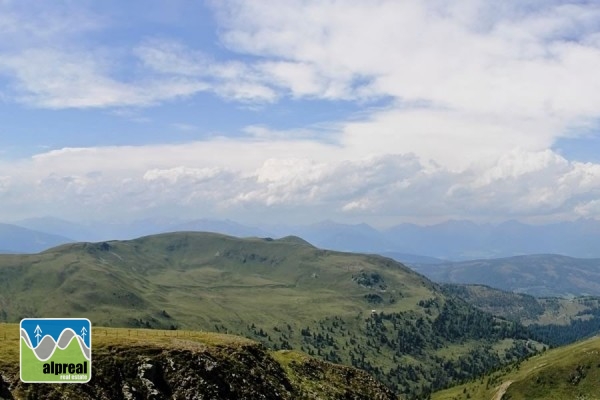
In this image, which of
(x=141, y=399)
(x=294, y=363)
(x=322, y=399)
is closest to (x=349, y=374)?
(x=294, y=363)

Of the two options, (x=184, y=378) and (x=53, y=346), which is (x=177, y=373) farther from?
(x=53, y=346)

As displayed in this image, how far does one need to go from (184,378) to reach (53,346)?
28676 millimetres

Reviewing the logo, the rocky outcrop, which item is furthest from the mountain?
the logo

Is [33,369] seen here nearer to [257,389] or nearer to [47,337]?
[47,337]

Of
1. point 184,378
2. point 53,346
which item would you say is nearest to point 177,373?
point 184,378

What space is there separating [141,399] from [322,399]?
40299mm

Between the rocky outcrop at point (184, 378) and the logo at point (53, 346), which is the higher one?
the logo at point (53, 346)

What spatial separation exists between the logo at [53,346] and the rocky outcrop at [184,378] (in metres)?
5.81

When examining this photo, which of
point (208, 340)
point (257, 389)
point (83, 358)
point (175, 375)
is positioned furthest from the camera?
Answer: point (208, 340)

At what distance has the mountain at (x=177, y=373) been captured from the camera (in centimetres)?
7206

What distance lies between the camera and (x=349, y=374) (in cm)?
12656

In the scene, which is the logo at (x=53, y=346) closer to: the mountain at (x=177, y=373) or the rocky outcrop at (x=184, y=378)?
the rocky outcrop at (x=184, y=378)

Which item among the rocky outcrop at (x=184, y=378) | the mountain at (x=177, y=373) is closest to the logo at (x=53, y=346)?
the rocky outcrop at (x=184, y=378)

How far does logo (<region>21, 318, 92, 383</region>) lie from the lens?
5856cm
